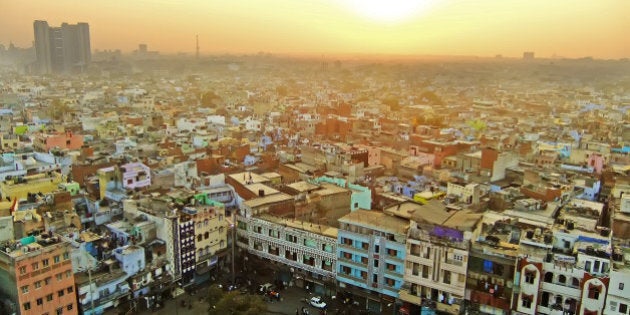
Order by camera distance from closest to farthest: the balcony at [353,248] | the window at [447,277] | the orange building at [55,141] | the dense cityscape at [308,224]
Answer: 1. the dense cityscape at [308,224]
2. the window at [447,277]
3. the balcony at [353,248]
4. the orange building at [55,141]

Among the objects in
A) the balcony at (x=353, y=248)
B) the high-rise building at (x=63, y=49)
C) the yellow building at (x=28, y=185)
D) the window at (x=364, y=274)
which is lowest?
the window at (x=364, y=274)

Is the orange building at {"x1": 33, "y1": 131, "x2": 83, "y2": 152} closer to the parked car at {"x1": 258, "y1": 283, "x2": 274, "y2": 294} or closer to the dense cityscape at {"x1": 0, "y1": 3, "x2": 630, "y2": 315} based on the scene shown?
the dense cityscape at {"x1": 0, "y1": 3, "x2": 630, "y2": 315}

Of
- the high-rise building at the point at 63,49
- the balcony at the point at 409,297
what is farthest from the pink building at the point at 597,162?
the high-rise building at the point at 63,49

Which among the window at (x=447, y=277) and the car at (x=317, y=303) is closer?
the window at (x=447, y=277)

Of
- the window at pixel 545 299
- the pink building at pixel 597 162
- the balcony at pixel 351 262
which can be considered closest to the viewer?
the window at pixel 545 299

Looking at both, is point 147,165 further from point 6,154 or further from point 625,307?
point 625,307

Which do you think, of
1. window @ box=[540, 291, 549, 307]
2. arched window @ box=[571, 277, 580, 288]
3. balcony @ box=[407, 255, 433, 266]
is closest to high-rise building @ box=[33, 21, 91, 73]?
balcony @ box=[407, 255, 433, 266]

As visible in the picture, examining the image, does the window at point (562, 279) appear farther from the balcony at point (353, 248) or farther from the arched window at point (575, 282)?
the balcony at point (353, 248)

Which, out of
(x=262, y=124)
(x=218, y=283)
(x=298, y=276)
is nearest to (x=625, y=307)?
(x=298, y=276)
